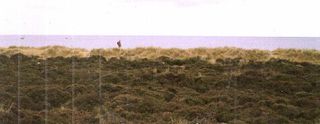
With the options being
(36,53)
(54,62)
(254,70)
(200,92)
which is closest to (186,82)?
(200,92)

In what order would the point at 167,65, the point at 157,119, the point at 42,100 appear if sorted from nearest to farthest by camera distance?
the point at 157,119, the point at 42,100, the point at 167,65

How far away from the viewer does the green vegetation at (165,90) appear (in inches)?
551

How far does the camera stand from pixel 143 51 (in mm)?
25594

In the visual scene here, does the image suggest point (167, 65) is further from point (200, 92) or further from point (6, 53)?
point (6, 53)

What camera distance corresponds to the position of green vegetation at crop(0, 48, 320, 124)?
14000 millimetres

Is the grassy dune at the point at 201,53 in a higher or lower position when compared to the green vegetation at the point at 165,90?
higher

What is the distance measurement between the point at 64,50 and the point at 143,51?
4026mm

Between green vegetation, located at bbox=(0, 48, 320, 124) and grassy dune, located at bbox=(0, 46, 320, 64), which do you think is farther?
grassy dune, located at bbox=(0, 46, 320, 64)

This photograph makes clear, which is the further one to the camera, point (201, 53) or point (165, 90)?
point (201, 53)

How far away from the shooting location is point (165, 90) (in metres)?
16.8

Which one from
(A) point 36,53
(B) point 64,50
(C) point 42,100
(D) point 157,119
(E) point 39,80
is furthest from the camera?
(B) point 64,50

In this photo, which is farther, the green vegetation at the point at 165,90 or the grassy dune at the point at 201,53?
the grassy dune at the point at 201,53

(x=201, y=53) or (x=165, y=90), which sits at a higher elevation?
(x=201, y=53)

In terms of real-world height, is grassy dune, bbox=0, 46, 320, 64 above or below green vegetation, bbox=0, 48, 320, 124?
above
